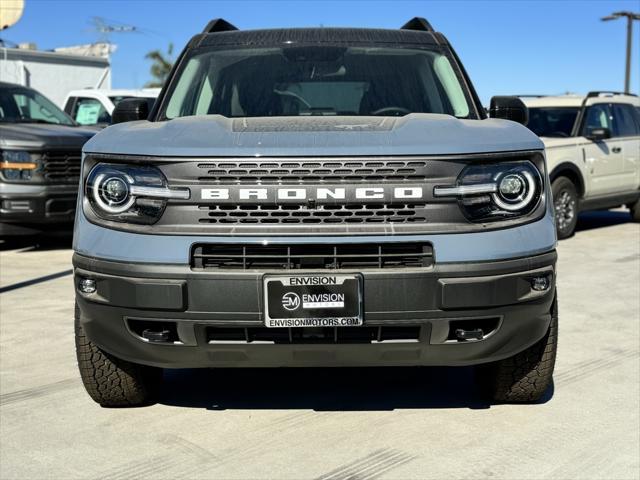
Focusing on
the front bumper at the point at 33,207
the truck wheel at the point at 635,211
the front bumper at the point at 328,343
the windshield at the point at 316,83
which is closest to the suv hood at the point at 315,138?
the front bumper at the point at 328,343

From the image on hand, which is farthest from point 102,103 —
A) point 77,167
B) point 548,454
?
point 548,454

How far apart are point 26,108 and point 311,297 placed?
8.37 m

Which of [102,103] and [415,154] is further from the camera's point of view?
[102,103]

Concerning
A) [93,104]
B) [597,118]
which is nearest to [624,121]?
[597,118]

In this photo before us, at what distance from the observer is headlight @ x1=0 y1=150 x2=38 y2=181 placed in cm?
919

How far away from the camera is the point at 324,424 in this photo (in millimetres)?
3877

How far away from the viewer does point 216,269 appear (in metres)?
3.27

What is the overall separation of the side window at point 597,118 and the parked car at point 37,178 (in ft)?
20.6

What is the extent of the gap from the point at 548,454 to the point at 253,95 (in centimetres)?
239

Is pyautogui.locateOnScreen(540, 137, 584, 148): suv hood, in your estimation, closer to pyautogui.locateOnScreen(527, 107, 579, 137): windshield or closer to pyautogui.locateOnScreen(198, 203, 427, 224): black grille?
Answer: pyautogui.locateOnScreen(527, 107, 579, 137): windshield

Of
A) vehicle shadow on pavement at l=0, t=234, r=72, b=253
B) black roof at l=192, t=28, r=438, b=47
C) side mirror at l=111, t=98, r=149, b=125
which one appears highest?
black roof at l=192, t=28, r=438, b=47

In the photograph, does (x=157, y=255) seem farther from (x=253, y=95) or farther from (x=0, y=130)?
(x=0, y=130)

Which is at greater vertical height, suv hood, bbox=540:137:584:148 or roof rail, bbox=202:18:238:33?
roof rail, bbox=202:18:238:33

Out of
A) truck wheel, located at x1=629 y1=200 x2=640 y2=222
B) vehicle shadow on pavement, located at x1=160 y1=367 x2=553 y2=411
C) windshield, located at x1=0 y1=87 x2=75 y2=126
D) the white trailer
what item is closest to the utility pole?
the white trailer
